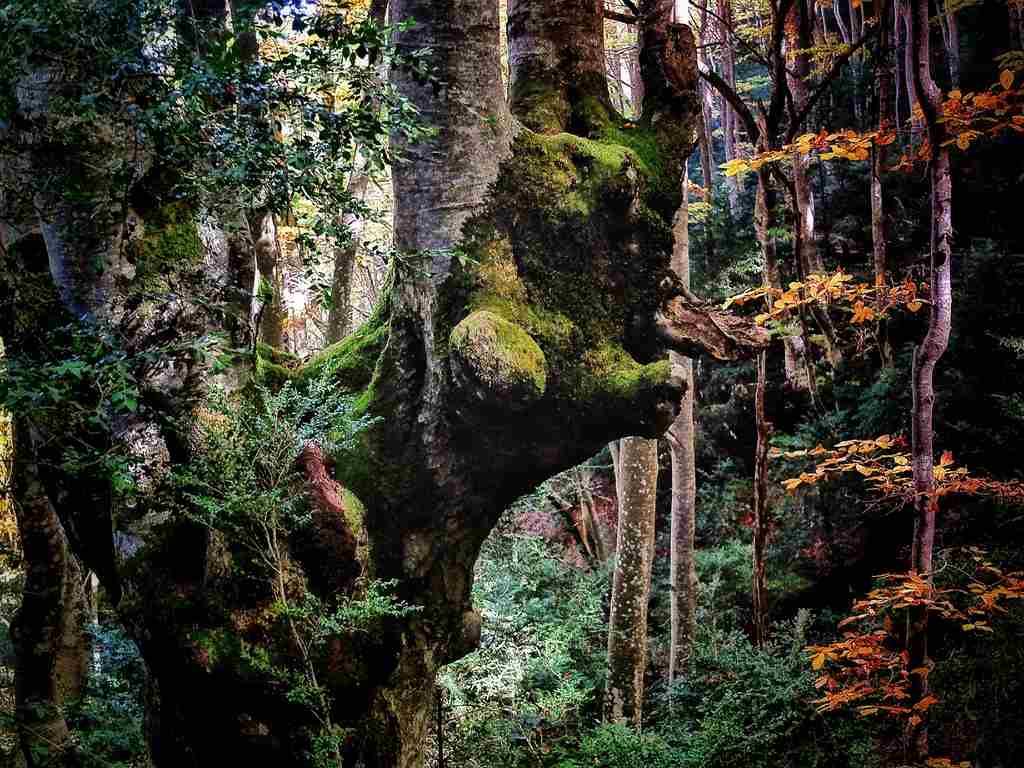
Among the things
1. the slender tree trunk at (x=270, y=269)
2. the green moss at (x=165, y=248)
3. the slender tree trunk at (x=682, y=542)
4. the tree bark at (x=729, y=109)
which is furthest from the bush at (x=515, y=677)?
the tree bark at (x=729, y=109)

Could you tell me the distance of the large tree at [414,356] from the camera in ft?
12.1

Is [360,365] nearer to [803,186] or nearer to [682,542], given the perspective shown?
[682,542]

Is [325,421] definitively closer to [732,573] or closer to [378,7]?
[378,7]

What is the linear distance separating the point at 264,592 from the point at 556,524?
10.1m

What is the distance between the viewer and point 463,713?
265 inches

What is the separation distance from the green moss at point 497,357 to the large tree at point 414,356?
0.01 meters

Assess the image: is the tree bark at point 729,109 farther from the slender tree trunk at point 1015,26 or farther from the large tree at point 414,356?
the large tree at point 414,356

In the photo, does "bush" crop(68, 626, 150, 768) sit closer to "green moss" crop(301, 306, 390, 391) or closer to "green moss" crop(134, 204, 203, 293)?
"green moss" crop(301, 306, 390, 391)

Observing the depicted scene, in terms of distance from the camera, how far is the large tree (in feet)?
12.1

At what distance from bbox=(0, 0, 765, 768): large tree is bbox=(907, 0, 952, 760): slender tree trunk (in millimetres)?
1003

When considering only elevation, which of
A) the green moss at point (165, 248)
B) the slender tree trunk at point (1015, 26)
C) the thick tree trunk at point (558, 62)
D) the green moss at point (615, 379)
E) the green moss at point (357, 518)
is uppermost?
the slender tree trunk at point (1015, 26)

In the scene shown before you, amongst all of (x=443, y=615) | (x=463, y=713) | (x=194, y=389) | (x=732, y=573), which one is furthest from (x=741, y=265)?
(x=194, y=389)

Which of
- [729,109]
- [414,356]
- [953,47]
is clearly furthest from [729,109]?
[414,356]

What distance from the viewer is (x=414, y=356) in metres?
4.32
